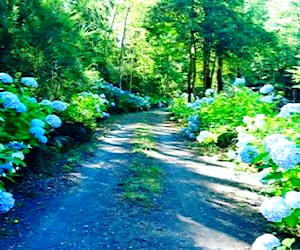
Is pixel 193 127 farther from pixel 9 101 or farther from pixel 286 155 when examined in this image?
pixel 286 155

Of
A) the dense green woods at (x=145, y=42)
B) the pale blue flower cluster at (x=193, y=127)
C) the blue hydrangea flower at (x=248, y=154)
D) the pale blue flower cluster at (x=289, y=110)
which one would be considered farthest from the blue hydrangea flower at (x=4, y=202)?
the pale blue flower cluster at (x=193, y=127)

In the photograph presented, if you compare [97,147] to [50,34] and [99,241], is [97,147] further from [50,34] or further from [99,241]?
[99,241]

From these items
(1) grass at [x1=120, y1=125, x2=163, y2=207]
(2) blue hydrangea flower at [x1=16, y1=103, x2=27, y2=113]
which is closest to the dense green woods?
(1) grass at [x1=120, y1=125, x2=163, y2=207]

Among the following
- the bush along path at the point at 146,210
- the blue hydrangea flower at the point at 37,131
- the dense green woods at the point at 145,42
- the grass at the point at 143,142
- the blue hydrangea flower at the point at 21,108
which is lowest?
the grass at the point at 143,142

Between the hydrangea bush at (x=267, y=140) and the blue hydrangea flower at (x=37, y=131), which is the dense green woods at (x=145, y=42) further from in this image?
the hydrangea bush at (x=267, y=140)

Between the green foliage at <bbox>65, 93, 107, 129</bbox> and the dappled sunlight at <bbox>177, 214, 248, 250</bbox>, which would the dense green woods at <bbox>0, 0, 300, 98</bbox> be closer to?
the green foliage at <bbox>65, 93, 107, 129</bbox>

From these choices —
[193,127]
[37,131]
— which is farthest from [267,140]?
[193,127]

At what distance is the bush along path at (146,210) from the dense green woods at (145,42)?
10.3ft

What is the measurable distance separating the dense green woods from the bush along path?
10.3 ft

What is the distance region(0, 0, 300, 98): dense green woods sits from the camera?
29.4ft

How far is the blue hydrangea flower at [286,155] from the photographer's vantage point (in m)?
3.05

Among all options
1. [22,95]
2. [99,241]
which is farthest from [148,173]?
[99,241]

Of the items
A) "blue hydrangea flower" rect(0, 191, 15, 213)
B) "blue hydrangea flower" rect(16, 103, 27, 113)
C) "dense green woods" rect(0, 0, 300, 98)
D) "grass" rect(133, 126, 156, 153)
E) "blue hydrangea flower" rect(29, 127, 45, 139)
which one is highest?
"dense green woods" rect(0, 0, 300, 98)

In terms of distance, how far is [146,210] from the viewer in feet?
15.3
